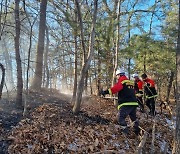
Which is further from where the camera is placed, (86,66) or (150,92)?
(150,92)

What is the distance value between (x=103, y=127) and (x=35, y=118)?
2.26 meters

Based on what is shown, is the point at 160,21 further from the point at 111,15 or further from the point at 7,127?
the point at 7,127

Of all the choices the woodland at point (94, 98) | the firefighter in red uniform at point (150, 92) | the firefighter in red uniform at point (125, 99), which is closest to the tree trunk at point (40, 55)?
the woodland at point (94, 98)

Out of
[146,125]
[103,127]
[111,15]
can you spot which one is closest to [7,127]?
[103,127]

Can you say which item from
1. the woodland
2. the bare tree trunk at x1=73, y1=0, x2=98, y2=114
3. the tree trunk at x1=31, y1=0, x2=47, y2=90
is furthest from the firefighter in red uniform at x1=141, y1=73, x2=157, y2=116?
the tree trunk at x1=31, y1=0, x2=47, y2=90

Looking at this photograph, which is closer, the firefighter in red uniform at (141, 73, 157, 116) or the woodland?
the woodland

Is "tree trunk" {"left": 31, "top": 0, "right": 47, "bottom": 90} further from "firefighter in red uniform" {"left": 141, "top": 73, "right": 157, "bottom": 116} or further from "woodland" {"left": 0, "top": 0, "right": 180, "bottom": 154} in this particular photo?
"firefighter in red uniform" {"left": 141, "top": 73, "right": 157, "bottom": 116}

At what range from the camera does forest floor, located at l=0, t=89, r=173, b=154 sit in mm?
5848

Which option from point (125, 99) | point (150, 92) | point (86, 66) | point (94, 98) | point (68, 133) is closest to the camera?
point (68, 133)

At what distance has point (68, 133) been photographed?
678 cm

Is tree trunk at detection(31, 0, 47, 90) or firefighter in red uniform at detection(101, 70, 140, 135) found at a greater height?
tree trunk at detection(31, 0, 47, 90)

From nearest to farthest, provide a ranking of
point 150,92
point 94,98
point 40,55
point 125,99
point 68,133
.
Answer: point 68,133 → point 125,99 → point 150,92 → point 94,98 → point 40,55

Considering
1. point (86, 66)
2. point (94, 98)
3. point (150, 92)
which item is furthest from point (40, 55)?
point (150, 92)

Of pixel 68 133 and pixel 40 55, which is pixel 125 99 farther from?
pixel 40 55
